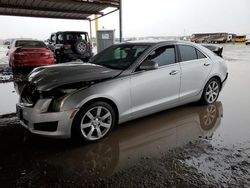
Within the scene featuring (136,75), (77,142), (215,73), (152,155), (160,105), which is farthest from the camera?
(215,73)

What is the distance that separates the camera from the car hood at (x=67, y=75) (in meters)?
3.52

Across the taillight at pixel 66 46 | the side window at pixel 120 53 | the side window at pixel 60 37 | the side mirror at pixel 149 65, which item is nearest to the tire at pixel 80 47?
the taillight at pixel 66 46

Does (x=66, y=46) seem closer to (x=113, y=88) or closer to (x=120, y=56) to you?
(x=120, y=56)

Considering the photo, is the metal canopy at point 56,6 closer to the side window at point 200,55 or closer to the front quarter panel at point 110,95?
the side window at point 200,55

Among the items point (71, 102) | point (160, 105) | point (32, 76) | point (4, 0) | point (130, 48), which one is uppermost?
point (4, 0)

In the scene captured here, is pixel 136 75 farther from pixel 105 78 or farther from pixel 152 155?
pixel 152 155

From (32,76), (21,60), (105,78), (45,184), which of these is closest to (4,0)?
(21,60)

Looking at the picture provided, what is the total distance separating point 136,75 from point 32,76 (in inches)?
70.0

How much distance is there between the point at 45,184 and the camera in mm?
2629

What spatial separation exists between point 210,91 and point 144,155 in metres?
2.77

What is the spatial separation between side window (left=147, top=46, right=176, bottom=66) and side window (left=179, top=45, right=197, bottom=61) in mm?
234

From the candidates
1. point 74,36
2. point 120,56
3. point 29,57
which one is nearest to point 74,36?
point 74,36

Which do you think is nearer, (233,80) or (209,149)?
(209,149)

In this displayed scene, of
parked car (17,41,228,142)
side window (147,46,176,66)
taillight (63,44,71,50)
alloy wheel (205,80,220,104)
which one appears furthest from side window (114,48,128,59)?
taillight (63,44,71,50)
